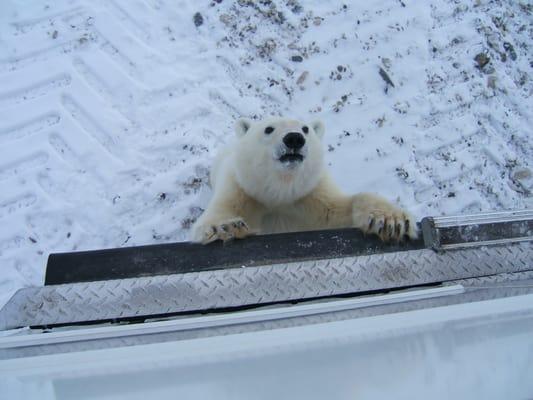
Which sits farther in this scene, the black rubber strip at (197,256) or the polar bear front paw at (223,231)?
the polar bear front paw at (223,231)

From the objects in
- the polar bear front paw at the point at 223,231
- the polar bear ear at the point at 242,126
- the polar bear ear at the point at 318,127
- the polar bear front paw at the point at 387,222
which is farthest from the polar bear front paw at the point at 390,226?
the polar bear ear at the point at 242,126

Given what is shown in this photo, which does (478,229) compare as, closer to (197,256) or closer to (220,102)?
(197,256)

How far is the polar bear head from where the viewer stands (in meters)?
2.68

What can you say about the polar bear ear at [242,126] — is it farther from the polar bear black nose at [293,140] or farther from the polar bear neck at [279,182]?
the polar bear black nose at [293,140]

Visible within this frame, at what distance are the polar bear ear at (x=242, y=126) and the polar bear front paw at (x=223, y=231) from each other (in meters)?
0.95

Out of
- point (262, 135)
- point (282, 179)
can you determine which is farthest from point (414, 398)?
point (262, 135)

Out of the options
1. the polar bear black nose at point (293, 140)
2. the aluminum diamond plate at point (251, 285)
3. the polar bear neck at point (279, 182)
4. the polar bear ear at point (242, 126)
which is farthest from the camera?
the polar bear ear at point (242, 126)

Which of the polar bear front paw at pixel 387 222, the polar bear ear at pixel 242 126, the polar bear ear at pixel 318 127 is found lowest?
the polar bear front paw at pixel 387 222

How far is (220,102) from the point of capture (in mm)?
3914

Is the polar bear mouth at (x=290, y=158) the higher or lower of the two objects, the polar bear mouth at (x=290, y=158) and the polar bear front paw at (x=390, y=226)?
the higher

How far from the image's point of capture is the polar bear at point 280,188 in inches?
104

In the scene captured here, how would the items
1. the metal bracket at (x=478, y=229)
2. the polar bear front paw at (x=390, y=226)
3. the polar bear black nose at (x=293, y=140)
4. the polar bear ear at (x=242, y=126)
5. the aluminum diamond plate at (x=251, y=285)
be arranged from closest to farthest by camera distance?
the aluminum diamond plate at (x=251, y=285) < the metal bracket at (x=478, y=229) < the polar bear front paw at (x=390, y=226) < the polar bear black nose at (x=293, y=140) < the polar bear ear at (x=242, y=126)

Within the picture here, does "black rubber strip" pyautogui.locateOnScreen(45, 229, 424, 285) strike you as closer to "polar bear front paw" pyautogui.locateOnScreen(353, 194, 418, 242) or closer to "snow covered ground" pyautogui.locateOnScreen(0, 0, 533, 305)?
"polar bear front paw" pyautogui.locateOnScreen(353, 194, 418, 242)

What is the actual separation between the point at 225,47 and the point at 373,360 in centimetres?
351
